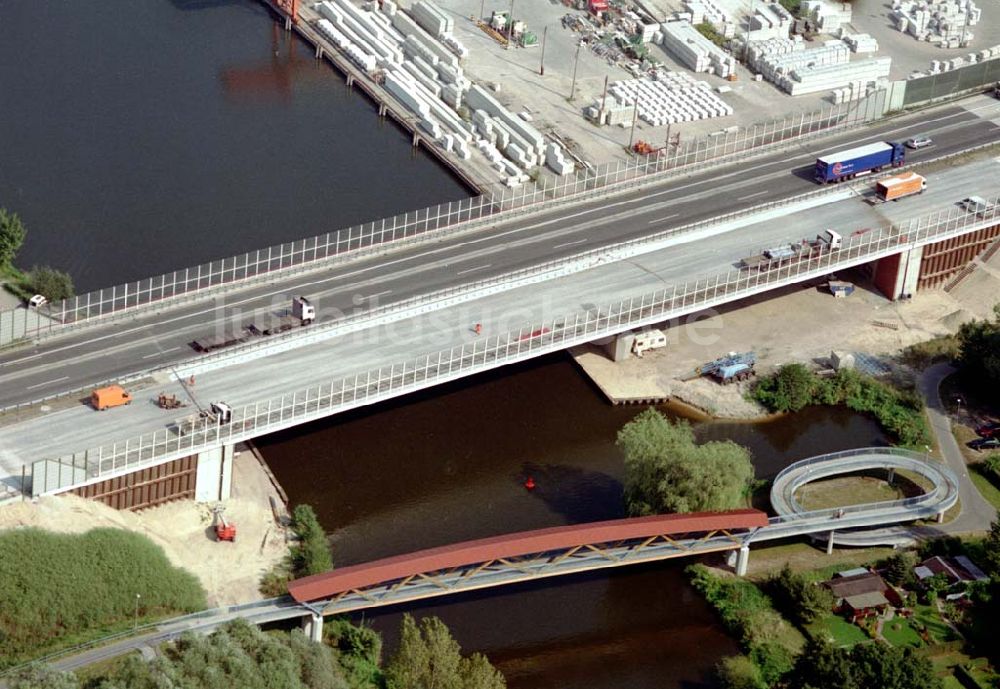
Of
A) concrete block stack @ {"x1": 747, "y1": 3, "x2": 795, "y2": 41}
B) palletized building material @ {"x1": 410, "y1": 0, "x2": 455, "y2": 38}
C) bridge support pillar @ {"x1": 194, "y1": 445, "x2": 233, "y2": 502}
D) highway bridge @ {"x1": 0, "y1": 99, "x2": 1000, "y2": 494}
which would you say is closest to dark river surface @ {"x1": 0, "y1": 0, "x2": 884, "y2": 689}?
bridge support pillar @ {"x1": 194, "y1": 445, "x2": 233, "y2": 502}

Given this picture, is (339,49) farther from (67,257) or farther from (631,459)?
(631,459)

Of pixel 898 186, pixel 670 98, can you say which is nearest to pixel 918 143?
pixel 898 186

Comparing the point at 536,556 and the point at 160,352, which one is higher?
the point at 160,352

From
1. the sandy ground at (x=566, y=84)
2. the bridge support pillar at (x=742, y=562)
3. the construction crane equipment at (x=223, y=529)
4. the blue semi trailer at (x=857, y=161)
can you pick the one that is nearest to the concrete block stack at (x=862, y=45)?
the sandy ground at (x=566, y=84)

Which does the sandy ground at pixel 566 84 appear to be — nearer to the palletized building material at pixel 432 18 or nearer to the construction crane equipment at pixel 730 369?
the palletized building material at pixel 432 18

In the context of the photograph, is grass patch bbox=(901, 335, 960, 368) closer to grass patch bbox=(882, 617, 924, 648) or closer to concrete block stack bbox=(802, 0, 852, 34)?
grass patch bbox=(882, 617, 924, 648)

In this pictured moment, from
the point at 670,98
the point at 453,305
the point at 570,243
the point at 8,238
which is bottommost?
the point at 8,238

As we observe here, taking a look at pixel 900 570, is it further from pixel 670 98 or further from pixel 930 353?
pixel 670 98
